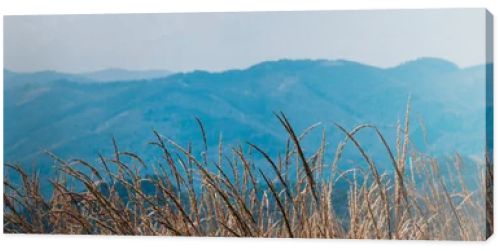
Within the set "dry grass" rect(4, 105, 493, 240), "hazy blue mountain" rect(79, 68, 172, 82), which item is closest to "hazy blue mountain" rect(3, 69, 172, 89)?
"hazy blue mountain" rect(79, 68, 172, 82)

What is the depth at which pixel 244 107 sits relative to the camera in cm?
616

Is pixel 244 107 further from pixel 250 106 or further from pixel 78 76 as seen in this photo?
pixel 78 76

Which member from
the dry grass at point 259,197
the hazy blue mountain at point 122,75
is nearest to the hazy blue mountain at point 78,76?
the hazy blue mountain at point 122,75

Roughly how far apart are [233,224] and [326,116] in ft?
2.37

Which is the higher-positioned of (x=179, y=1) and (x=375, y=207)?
(x=179, y=1)

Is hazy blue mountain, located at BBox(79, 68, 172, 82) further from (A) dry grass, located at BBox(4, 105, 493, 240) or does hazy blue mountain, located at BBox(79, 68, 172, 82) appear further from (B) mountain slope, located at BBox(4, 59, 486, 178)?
(A) dry grass, located at BBox(4, 105, 493, 240)

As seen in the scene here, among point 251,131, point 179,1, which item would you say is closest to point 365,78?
point 251,131

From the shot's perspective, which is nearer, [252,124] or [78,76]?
[252,124]

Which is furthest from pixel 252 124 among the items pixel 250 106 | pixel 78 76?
pixel 78 76

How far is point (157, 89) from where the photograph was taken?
6.27 m

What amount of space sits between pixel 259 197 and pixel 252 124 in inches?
14.9

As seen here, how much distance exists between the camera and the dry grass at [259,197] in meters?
5.89

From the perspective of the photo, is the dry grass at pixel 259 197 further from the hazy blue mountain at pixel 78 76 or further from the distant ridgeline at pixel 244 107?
the hazy blue mountain at pixel 78 76

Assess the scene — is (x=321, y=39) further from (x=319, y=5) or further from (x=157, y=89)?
(x=157, y=89)
